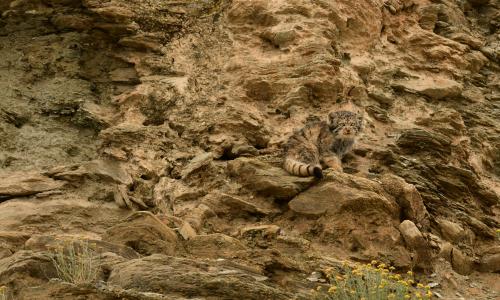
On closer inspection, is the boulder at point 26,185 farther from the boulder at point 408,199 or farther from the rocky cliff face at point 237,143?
the boulder at point 408,199

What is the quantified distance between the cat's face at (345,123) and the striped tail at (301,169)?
106cm

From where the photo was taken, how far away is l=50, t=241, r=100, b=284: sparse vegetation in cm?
573

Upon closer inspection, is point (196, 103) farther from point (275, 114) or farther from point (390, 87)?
point (390, 87)

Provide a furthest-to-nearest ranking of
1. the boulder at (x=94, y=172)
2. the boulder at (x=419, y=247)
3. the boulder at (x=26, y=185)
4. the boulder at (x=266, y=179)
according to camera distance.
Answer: the boulder at (x=266, y=179) < the boulder at (x=94, y=172) < the boulder at (x=419, y=247) < the boulder at (x=26, y=185)

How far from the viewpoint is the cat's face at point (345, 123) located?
9.88m

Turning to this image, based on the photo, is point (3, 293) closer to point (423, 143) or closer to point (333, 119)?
point (333, 119)

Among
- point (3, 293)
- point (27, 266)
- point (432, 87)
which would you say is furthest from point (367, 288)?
point (432, 87)

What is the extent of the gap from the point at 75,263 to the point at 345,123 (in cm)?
515

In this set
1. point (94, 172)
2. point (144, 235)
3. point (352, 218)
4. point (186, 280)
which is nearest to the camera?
point (186, 280)

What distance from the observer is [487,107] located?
12047mm

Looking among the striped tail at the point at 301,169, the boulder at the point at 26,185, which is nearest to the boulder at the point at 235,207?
the striped tail at the point at 301,169

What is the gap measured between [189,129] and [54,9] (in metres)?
3.23

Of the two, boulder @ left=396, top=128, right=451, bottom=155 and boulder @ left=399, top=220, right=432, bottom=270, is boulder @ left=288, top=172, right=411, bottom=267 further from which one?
boulder @ left=396, top=128, right=451, bottom=155

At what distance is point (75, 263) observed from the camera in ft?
19.2
